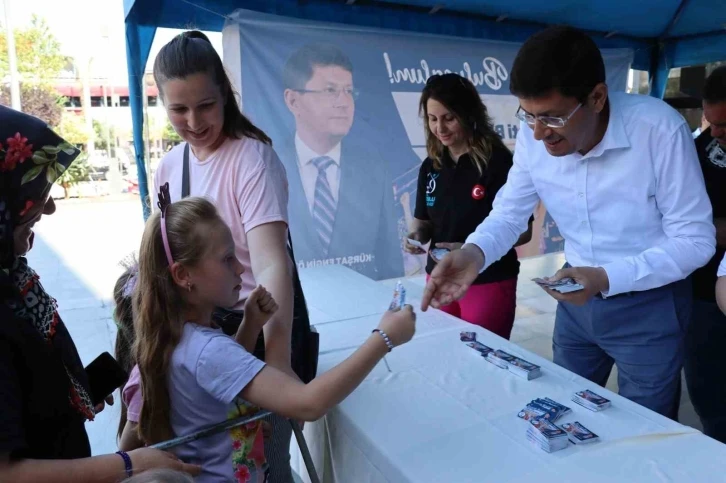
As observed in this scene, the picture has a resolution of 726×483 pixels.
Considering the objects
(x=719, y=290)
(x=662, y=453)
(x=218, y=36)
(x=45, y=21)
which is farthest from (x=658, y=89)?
(x=45, y=21)

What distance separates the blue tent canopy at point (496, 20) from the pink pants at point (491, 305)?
1.84m

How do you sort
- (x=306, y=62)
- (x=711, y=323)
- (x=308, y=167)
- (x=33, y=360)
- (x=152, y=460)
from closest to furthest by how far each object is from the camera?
(x=33, y=360), (x=152, y=460), (x=711, y=323), (x=306, y=62), (x=308, y=167)

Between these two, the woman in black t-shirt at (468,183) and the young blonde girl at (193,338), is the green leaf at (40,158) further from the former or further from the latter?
the woman in black t-shirt at (468,183)

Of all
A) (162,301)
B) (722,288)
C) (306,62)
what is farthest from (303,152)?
(722,288)

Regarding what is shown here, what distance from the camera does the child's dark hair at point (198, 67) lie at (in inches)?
51.9

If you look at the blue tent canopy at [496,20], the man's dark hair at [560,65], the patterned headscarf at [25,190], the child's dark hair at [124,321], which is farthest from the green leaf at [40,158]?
the blue tent canopy at [496,20]

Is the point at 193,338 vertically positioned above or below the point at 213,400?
above

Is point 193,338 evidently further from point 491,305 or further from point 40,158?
point 491,305

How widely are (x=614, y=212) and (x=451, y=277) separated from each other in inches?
18.7

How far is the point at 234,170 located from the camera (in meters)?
1.34

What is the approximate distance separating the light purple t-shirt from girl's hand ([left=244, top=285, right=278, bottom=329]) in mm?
96

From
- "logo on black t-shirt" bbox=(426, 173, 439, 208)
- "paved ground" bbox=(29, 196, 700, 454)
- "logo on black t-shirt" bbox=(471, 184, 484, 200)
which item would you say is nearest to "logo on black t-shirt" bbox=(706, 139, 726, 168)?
"logo on black t-shirt" bbox=(471, 184, 484, 200)

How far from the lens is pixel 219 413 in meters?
1.21

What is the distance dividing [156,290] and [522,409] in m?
0.91
